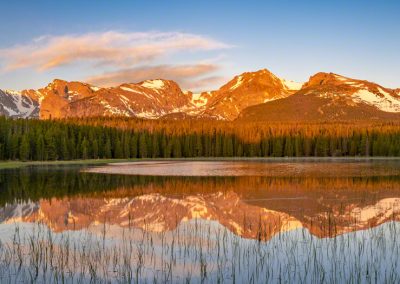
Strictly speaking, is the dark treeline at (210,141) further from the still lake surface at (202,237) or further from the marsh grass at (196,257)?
the marsh grass at (196,257)

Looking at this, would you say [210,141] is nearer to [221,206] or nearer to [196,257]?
[221,206]

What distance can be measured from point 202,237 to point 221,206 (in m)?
10.9

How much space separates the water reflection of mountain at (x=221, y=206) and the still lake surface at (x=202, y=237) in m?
0.08

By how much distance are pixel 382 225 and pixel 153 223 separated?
Answer: 40.1ft

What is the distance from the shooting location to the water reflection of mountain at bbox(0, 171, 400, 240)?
26812 mm

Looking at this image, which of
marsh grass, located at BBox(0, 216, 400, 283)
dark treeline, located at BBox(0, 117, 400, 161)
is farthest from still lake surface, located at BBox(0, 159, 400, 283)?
dark treeline, located at BBox(0, 117, 400, 161)

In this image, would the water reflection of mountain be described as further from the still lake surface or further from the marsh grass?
the marsh grass

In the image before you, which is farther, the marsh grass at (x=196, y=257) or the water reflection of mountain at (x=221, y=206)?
the water reflection of mountain at (x=221, y=206)

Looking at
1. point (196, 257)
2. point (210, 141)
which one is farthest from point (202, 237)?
point (210, 141)

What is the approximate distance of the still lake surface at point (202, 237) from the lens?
17062 mm

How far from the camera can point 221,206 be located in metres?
34.2

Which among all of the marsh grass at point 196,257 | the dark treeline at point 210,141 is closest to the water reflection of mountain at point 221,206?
the marsh grass at point 196,257

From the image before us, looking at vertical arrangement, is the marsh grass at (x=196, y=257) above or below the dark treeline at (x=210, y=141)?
above

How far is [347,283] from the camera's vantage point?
1571 centimetres
